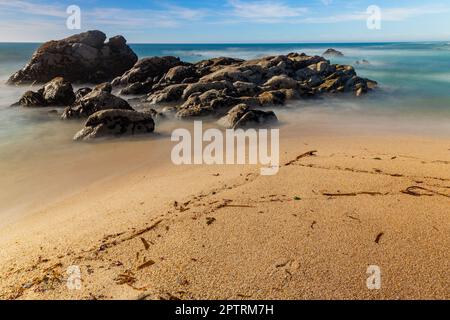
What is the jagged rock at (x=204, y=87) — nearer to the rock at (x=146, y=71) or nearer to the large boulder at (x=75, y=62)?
the rock at (x=146, y=71)

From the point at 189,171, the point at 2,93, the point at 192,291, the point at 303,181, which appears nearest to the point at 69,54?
the point at 2,93

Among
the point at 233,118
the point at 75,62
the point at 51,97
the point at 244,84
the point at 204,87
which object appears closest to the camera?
the point at 233,118

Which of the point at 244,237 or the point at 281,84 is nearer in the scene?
the point at 244,237

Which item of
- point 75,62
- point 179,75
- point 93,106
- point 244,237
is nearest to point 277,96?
point 179,75

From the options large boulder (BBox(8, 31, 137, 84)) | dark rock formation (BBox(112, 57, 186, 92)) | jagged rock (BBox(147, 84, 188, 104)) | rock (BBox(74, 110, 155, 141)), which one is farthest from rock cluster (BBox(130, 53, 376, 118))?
large boulder (BBox(8, 31, 137, 84))

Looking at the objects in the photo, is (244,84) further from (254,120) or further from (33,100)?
(33,100)

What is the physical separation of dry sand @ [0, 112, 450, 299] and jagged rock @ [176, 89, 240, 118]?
776 cm

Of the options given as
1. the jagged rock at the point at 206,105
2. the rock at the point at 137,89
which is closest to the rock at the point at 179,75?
the rock at the point at 137,89

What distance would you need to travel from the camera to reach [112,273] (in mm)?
4141

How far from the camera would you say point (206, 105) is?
15766 millimetres

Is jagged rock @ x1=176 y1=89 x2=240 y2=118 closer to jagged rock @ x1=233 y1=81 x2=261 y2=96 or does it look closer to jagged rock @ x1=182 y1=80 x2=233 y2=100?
jagged rock @ x1=182 y1=80 x2=233 y2=100

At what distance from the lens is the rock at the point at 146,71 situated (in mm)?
26172

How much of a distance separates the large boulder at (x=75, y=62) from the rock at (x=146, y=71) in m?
6.51

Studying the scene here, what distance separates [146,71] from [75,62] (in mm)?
9041
